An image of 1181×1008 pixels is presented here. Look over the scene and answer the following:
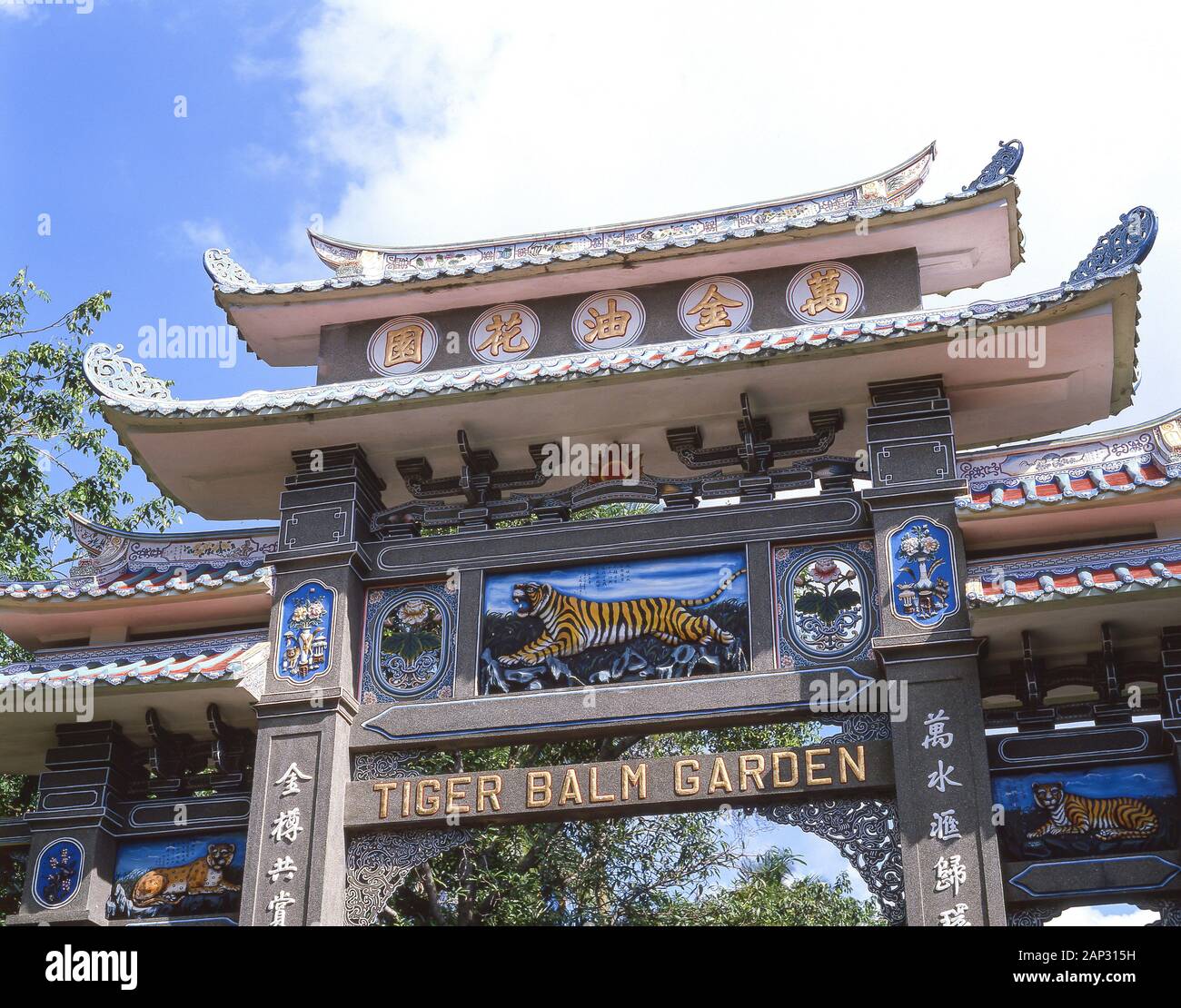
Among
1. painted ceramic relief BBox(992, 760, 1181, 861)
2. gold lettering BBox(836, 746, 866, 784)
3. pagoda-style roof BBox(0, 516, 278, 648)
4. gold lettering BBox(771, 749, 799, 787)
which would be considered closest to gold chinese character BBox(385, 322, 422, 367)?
pagoda-style roof BBox(0, 516, 278, 648)

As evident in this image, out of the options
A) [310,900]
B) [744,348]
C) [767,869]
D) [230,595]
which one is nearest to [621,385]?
[744,348]

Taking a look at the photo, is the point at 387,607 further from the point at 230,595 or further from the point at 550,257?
the point at 550,257

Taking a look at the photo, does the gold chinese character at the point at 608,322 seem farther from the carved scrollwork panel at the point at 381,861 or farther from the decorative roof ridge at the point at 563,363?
the carved scrollwork panel at the point at 381,861

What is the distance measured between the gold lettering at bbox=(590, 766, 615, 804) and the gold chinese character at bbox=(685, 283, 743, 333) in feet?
9.74

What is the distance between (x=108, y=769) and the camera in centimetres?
959

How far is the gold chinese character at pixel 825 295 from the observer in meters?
9.78

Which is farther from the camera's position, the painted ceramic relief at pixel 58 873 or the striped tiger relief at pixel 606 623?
the painted ceramic relief at pixel 58 873

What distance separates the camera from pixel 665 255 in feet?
32.3

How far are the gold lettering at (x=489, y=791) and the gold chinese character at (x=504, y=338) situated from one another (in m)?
2.92

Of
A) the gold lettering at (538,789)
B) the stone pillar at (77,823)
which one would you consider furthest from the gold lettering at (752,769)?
the stone pillar at (77,823)
